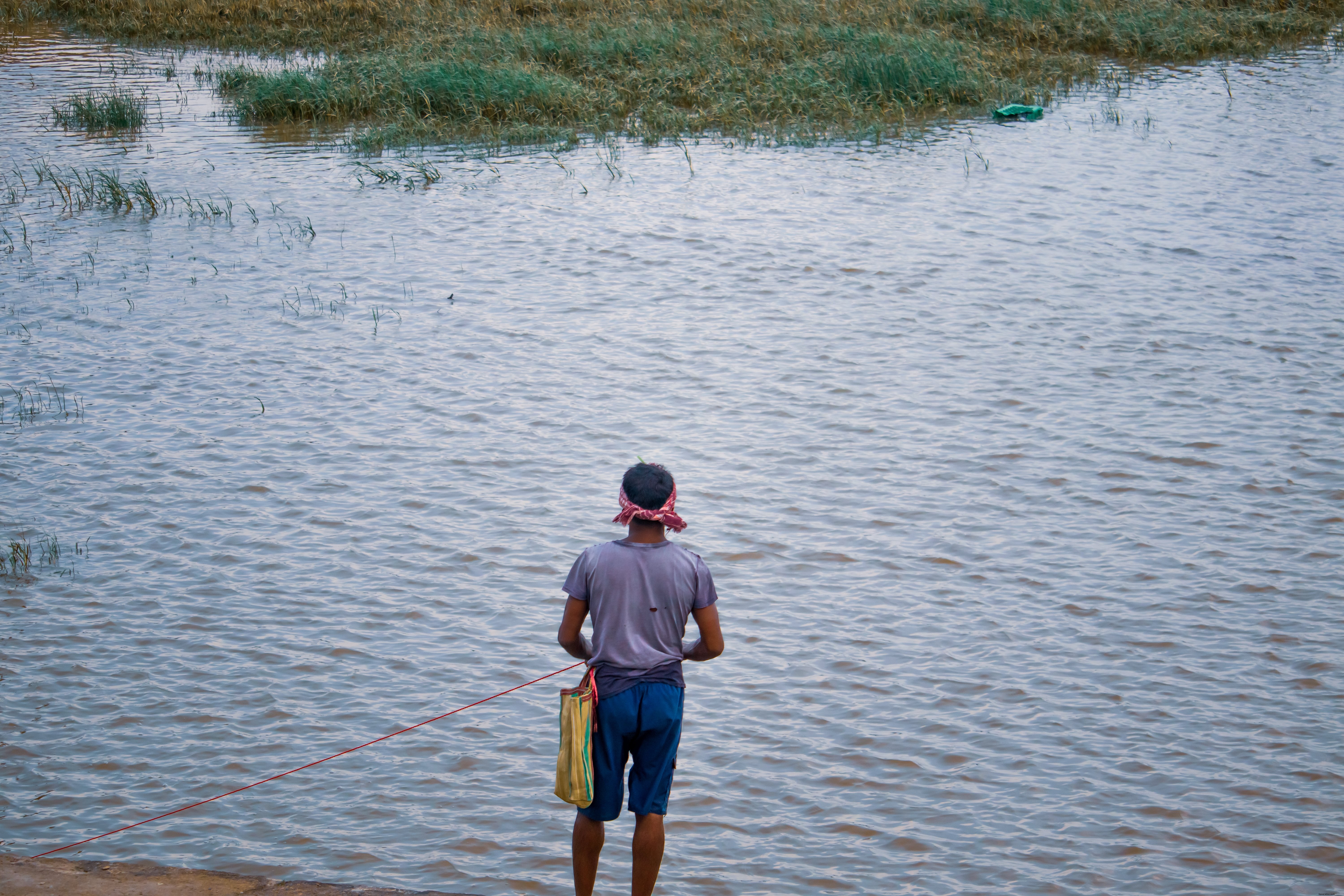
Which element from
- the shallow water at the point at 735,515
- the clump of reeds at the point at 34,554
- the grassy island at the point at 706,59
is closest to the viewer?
the shallow water at the point at 735,515

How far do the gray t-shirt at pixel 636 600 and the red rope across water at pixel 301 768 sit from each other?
3.00 feet

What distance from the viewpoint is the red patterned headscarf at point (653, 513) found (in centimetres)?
400

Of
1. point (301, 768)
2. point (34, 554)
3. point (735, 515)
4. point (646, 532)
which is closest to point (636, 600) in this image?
point (646, 532)

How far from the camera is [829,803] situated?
209 inches

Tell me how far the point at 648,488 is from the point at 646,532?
0.15m

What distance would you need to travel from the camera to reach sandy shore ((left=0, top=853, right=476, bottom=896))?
404cm

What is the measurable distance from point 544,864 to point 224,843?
129 centimetres

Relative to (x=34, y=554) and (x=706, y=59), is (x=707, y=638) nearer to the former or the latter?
(x=34, y=554)

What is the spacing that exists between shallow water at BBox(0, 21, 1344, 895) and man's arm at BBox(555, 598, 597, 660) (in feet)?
3.88

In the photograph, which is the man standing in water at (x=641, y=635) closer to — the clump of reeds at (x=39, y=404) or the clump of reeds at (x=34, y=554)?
the clump of reeds at (x=34, y=554)

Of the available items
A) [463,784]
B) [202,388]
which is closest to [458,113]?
[202,388]

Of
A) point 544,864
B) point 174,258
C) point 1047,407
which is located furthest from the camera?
point 174,258

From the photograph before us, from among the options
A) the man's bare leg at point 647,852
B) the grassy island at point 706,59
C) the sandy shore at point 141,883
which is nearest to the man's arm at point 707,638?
the man's bare leg at point 647,852

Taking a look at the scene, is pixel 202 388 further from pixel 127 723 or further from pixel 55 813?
pixel 55 813
